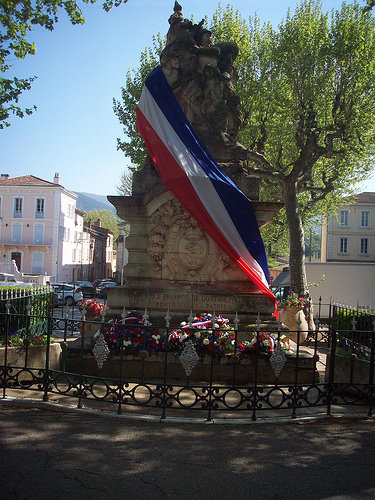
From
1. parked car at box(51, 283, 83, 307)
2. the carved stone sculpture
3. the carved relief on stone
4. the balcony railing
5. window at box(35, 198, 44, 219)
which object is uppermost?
window at box(35, 198, 44, 219)

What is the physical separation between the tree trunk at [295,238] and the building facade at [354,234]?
3015 cm

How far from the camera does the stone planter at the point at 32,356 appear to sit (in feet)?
21.6

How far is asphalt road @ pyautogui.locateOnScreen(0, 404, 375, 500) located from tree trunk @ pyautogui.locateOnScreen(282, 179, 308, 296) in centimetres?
1251

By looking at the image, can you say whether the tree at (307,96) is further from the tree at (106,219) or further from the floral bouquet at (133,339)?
the tree at (106,219)

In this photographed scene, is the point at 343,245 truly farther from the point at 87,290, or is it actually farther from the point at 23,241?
the point at 23,241

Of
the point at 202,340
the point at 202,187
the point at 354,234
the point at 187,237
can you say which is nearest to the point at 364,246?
the point at 354,234

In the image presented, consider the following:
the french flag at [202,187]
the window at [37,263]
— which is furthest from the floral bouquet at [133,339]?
the window at [37,263]

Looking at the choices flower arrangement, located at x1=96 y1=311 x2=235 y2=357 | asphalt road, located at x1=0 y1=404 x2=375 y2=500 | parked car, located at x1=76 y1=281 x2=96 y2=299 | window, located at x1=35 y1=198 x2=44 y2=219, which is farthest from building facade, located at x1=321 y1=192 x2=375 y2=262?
asphalt road, located at x1=0 y1=404 x2=375 y2=500

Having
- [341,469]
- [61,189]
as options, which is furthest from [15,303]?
[61,189]

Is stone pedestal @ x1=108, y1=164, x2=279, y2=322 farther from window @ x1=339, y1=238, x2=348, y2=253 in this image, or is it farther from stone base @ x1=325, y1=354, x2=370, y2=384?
window @ x1=339, y1=238, x2=348, y2=253

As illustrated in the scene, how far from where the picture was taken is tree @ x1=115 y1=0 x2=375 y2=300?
1653cm

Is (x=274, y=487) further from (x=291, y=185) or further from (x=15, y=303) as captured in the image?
(x=291, y=185)

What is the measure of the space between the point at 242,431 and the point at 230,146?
539 centimetres

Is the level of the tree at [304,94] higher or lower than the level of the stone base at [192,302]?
higher
